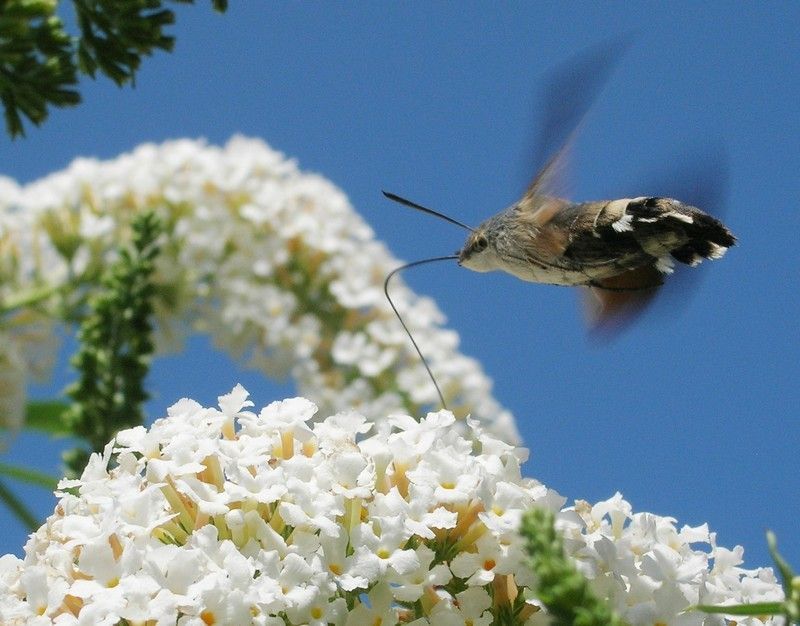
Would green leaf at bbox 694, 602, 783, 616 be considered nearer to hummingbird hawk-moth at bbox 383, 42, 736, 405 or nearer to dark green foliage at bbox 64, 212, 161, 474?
hummingbird hawk-moth at bbox 383, 42, 736, 405

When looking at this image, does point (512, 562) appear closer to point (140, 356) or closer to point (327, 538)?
point (327, 538)

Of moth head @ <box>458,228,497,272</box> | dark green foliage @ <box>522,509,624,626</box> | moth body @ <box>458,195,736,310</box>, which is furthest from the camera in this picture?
moth head @ <box>458,228,497,272</box>

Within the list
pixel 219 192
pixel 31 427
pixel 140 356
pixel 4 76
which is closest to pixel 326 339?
pixel 219 192

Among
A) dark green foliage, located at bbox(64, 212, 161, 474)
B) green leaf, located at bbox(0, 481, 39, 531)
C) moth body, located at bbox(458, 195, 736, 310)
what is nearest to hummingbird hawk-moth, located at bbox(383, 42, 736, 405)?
moth body, located at bbox(458, 195, 736, 310)

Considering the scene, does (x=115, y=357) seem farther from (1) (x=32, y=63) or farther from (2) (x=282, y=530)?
(2) (x=282, y=530)

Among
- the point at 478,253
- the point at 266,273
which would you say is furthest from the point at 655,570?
the point at 266,273

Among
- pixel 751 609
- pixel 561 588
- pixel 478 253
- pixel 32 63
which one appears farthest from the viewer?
pixel 32 63
